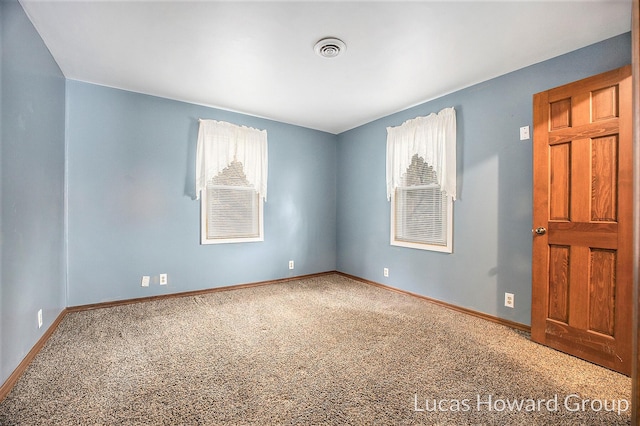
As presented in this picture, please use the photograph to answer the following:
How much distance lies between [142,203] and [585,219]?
4.25 m

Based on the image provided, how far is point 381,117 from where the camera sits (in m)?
4.09

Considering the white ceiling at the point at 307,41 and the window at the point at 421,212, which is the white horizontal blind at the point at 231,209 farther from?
the window at the point at 421,212

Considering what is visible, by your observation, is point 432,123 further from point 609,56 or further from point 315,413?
point 315,413

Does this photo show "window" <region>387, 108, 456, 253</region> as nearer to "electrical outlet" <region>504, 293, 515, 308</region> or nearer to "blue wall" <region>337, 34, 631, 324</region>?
"blue wall" <region>337, 34, 631, 324</region>

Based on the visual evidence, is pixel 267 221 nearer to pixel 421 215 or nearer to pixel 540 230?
pixel 421 215

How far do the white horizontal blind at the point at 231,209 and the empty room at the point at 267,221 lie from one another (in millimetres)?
30

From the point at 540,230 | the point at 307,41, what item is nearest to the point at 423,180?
the point at 540,230

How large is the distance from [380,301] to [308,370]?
172cm

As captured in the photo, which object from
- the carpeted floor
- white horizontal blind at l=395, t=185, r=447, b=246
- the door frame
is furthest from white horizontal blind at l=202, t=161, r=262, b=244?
the door frame

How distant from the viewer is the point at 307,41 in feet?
7.47

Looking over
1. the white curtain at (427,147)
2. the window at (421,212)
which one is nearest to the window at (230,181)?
the white curtain at (427,147)

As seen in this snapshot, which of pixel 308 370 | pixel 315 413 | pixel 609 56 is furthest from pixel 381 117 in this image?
pixel 315 413

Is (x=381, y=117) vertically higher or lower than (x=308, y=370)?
higher

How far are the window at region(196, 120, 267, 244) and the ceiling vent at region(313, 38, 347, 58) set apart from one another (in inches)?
72.8
